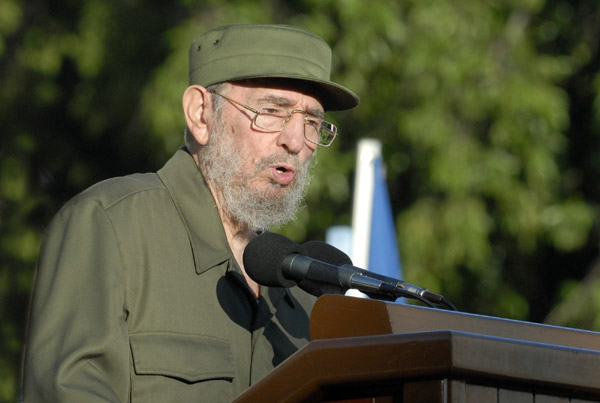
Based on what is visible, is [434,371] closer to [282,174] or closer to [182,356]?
[182,356]

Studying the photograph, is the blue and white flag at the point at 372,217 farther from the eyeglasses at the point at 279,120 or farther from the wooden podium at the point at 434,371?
the wooden podium at the point at 434,371

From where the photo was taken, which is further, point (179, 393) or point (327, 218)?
point (327, 218)

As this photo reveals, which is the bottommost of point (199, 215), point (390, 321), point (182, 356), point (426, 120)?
point (390, 321)

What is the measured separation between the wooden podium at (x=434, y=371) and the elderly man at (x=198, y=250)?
2.50 ft

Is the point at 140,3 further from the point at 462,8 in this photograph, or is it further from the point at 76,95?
the point at 462,8

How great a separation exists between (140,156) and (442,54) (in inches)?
96.1

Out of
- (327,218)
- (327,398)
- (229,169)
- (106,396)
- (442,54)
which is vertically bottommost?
(327,398)

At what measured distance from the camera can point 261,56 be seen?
11.2 feet

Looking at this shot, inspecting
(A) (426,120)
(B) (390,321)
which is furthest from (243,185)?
(A) (426,120)

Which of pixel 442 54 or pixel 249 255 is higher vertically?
pixel 442 54

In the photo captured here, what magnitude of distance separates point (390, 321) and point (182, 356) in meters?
0.83

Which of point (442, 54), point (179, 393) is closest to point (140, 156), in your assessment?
point (442, 54)

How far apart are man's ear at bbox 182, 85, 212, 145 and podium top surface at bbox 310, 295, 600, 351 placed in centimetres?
139

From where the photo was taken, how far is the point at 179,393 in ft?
9.33
